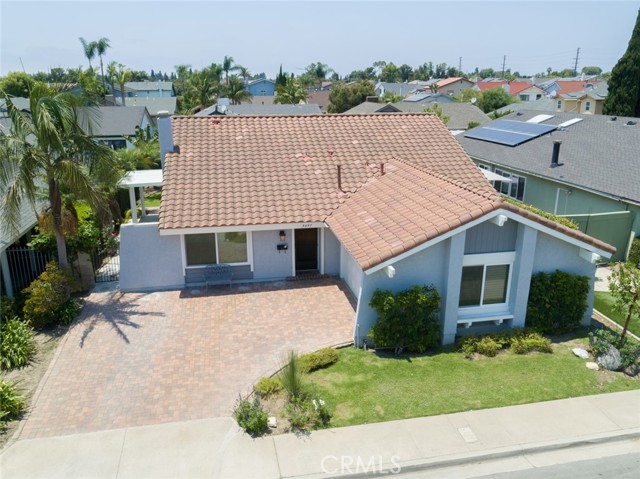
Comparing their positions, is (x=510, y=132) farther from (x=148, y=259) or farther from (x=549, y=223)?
(x=148, y=259)

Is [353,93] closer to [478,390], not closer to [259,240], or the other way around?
[259,240]

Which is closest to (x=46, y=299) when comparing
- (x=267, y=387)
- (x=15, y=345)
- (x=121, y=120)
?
(x=15, y=345)

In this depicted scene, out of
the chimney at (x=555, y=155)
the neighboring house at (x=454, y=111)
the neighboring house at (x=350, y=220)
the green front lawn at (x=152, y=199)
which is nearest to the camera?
the neighboring house at (x=350, y=220)

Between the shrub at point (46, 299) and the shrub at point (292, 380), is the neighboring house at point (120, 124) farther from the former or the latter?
the shrub at point (292, 380)

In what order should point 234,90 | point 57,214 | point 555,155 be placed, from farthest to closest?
point 234,90 → point 555,155 → point 57,214

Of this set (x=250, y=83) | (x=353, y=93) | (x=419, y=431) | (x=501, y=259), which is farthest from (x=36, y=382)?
(x=250, y=83)

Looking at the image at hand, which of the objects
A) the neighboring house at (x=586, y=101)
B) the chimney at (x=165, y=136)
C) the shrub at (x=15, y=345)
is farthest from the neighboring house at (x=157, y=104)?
the shrub at (x=15, y=345)

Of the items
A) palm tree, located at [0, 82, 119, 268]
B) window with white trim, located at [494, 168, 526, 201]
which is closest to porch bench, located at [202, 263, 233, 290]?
palm tree, located at [0, 82, 119, 268]
